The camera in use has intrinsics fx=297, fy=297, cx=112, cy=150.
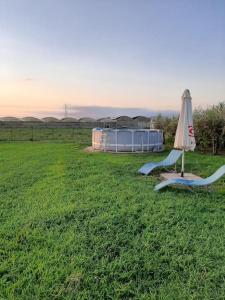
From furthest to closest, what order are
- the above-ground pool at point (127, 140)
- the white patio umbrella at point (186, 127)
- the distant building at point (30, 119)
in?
the distant building at point (30, 119)
the above-ground pool at point (127, 140)
the white patio umbrella at point (186, 127)

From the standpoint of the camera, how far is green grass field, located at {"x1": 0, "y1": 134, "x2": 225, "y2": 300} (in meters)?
2.88

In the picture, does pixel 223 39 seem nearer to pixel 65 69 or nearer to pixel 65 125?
pixel 65 69

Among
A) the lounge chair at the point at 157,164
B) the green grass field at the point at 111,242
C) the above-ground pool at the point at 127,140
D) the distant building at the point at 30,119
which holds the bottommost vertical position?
the green grass field at the point at 111,242

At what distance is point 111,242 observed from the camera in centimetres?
375

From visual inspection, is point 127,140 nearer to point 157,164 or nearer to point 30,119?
point 157,164

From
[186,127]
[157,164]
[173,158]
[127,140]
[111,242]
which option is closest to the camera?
[111,242]

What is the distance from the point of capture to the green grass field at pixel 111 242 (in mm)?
2877

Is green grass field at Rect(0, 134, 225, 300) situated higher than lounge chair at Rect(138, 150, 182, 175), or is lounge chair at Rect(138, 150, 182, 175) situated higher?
lounge chair at Rect(138, 150, 182, 175)

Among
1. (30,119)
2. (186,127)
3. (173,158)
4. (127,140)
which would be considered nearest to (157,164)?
(173,158)

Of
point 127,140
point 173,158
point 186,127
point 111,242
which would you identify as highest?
point 186,127

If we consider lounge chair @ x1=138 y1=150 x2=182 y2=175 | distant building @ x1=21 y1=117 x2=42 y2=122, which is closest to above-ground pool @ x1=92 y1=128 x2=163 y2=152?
lounge chair @ x1=138 y1=150 x2=182 y2=175

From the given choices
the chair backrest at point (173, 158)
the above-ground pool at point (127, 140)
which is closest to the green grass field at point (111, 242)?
the chair backrest at point (173, 158)

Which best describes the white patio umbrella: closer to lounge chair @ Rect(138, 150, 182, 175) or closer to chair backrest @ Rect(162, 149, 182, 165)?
lounge chair @ Rect(138, 150, 182, 175)

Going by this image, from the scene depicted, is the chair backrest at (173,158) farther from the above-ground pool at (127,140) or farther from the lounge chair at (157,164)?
the above-ground pool at (127,140)
